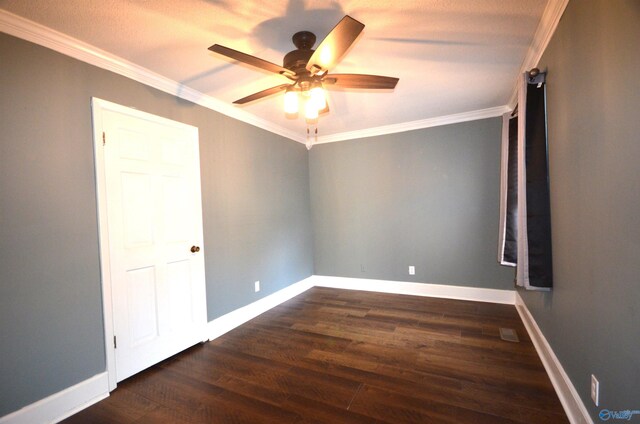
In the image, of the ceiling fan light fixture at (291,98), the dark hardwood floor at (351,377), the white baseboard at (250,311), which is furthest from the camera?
the white baseboard at (250,311)

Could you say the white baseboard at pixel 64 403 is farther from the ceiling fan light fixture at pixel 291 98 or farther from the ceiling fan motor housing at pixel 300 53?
the ceiling fan motor housing at pixel 300 53

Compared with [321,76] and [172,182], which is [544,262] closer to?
[321,76]

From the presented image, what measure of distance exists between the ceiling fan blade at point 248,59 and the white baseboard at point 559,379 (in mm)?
2600

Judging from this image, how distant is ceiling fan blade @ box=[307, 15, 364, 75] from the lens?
1.30m

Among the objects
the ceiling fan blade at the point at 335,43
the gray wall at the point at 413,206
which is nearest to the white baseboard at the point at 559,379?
the gray wall at the point at 413,206

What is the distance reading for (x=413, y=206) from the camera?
4023 mm

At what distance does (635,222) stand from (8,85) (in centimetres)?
325

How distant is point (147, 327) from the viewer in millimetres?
2338

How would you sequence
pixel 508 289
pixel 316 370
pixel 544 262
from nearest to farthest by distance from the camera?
1. pixel 544 262
2. pixel 316 370
3. pixel 508 289

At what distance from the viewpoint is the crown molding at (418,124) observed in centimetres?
353

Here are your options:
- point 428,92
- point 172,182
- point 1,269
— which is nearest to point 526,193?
point 428,92

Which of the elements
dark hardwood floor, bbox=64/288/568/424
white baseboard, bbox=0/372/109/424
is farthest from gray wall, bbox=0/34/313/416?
dark hardwood floor, bbox=64/288/568/424

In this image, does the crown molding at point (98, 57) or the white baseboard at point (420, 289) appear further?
the white baseboard at point (420, 289)

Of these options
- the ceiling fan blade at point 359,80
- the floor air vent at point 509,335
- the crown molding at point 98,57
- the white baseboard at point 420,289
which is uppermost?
the crown molding at point 98,57
